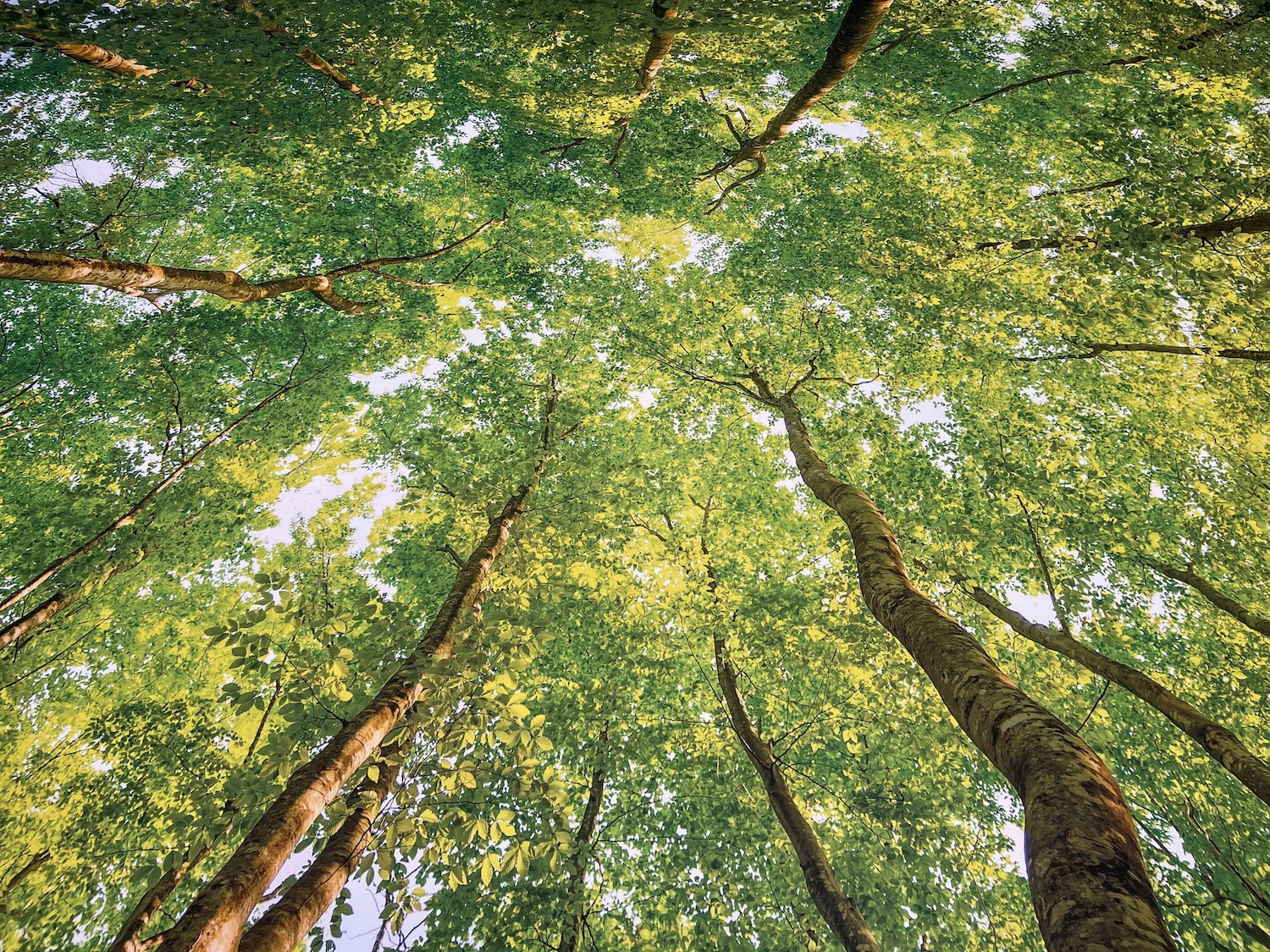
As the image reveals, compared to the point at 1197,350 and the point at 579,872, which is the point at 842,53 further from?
the point at 579,872

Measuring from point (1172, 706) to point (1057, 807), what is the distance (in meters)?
5.57

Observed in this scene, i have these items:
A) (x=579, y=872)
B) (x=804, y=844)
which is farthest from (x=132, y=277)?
(x=804, y=844)

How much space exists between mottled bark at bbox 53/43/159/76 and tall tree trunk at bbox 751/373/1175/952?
12.2 meters

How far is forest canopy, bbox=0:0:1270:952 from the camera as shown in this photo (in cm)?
629

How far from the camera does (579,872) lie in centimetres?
662

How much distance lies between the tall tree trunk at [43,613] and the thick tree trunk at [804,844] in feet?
34.6

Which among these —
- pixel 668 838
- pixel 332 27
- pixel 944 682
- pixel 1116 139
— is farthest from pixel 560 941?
pixel 1116 139

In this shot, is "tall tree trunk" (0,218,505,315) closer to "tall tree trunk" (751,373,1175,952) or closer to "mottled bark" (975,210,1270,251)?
"tall tree trunk" (751,373,1175,952)

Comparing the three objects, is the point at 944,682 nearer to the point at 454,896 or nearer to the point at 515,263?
the point at 454,896

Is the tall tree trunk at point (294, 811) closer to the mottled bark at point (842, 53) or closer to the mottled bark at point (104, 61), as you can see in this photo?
the mottled bark at point (842, 53)

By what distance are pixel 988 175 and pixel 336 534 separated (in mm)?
16272

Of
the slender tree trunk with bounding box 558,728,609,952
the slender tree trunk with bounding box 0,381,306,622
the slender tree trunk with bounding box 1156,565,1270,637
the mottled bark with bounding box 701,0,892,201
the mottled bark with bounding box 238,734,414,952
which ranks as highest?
the mottled bark with bounding box 701,0,892,201

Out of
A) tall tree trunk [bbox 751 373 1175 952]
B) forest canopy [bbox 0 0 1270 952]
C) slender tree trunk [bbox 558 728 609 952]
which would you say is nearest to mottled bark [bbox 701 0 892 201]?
forest canopy [bbox 0 0 1270 952]

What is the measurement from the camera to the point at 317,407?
36.1 ft
